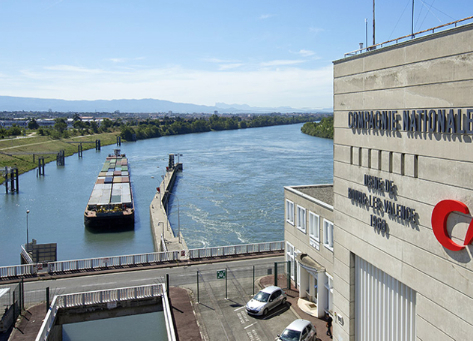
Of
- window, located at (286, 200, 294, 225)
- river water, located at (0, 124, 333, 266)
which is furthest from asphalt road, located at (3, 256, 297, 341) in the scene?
river water, located at (0, 124, 333, 266)

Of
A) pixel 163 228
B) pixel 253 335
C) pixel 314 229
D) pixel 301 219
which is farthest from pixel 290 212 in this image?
pixel 163 228

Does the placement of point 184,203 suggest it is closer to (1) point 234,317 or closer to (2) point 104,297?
(2) point 104,297

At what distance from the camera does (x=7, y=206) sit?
62.0 m

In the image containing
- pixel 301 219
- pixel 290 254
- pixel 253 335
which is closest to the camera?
pixel 253 335

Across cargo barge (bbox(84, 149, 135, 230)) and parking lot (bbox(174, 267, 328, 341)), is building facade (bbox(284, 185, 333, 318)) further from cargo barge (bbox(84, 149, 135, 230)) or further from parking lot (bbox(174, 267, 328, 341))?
cargo barge (bbox(84, 149, 135, 230))

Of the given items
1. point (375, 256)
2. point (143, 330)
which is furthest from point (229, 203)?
point (375, 256)

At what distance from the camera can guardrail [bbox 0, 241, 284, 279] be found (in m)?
26.6

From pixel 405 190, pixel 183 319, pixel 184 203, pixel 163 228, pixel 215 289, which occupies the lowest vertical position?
pixel 184 203

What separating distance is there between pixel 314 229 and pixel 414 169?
33.4ft

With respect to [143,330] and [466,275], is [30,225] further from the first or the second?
[466,275]

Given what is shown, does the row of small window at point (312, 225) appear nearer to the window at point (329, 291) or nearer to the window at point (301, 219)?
the window at point (301, 219)

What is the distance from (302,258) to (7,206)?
52227mm

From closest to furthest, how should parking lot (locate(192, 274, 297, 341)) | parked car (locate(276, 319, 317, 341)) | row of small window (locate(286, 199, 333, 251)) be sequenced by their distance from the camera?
parked car (locate(276, 319, 317, 341)) → parking lot (locate(192, 274, 297, 341)) → row of small window (locate(286, 199, 333, 251))

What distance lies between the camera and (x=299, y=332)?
17.8 m
